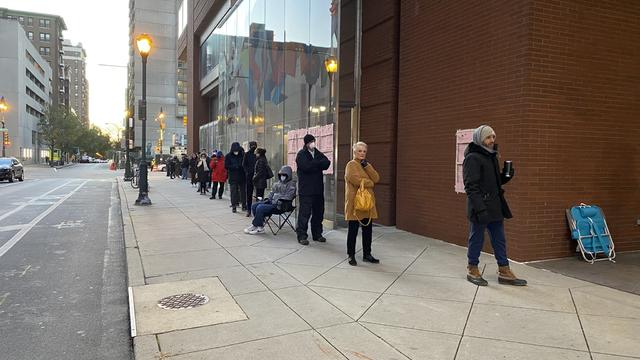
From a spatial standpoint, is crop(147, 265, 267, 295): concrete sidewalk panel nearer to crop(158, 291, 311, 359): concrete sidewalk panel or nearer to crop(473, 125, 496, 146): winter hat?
crop(158, 291, 311, 359): concrete sidewalk panel

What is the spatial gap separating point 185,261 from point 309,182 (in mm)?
2563

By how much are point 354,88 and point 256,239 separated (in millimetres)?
4043

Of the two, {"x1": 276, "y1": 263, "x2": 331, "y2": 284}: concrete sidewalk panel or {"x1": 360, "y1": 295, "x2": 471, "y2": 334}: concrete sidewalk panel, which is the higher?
{"x1": 276, "y1": 263, "x2": 331, "y2": 284}: concrete sidewalk panel

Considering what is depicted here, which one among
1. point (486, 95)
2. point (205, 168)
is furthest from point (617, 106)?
point (205, 168)

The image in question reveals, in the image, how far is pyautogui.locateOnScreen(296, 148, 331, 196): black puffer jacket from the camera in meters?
8.57

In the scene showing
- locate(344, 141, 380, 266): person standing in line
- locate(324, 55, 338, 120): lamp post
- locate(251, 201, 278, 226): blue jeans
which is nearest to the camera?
locate(344, 141, 380, 266): person standing in line

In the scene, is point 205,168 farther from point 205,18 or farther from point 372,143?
point 205,18

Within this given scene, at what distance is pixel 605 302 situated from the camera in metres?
5.23

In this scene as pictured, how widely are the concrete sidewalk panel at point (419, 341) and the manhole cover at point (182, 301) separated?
1.83 metres

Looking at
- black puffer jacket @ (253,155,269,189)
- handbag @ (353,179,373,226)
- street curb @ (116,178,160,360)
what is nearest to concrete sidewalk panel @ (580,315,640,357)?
handbag @ (353,179,373,226)

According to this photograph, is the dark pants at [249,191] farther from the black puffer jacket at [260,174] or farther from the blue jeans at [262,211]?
the blue jeans at [262,211]

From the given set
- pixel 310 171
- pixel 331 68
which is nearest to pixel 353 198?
pixel 310 171

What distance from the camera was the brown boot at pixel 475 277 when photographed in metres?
5.89

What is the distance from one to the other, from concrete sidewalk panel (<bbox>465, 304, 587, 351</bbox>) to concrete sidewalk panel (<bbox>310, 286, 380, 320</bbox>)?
1.04 metres
